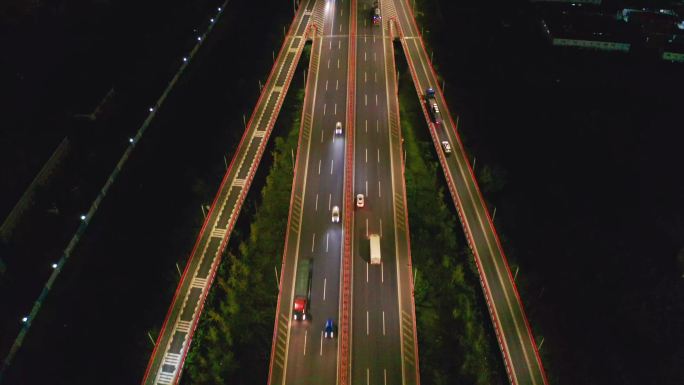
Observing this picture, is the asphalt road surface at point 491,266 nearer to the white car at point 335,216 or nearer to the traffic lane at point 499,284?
the traffic lane at point 499,284

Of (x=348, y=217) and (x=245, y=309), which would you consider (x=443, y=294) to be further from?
(x=245, y=309)

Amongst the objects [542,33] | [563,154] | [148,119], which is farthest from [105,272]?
[542,33]

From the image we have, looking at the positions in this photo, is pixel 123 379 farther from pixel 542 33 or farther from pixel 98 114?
pixel 542 33

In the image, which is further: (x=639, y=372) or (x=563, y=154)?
(x=563, y=154)

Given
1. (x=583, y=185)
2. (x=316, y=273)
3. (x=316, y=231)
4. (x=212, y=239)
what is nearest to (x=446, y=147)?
(x=583, y=185)

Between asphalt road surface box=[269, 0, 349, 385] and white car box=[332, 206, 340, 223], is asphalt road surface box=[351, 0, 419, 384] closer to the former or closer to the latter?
white car box=[332, 206, 340, 223]

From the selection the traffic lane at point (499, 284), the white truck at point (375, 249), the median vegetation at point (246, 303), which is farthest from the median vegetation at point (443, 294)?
the median vegetation at point (246, 303)
